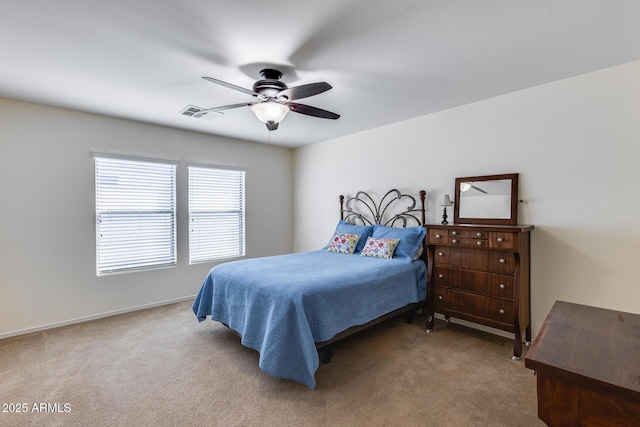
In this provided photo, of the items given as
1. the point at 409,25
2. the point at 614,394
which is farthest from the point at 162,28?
the point at 614,394

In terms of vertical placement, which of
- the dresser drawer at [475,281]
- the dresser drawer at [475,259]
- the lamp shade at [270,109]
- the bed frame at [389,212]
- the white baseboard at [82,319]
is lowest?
the white baseboard at [82,319]

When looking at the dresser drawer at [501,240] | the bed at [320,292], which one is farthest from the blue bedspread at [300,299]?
the dresser drawer at [501,240]

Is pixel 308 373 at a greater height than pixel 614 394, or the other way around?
pixel 614 394

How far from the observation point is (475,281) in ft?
9.54

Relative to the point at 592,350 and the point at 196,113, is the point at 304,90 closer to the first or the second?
the point at 196,113

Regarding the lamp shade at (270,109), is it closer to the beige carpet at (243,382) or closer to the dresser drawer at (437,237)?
the dresser drawer at (437,237)

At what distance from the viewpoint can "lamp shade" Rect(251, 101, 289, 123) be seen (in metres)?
2.49

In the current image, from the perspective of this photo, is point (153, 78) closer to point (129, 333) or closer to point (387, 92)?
point (387, 92)

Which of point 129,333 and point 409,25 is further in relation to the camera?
point 129,333

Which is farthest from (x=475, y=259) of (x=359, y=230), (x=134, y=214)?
(x=134, y=214)

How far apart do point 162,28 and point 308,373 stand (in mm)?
2534

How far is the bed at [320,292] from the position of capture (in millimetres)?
2180

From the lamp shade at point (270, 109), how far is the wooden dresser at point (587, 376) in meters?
2.29

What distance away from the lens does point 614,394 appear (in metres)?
0.80
